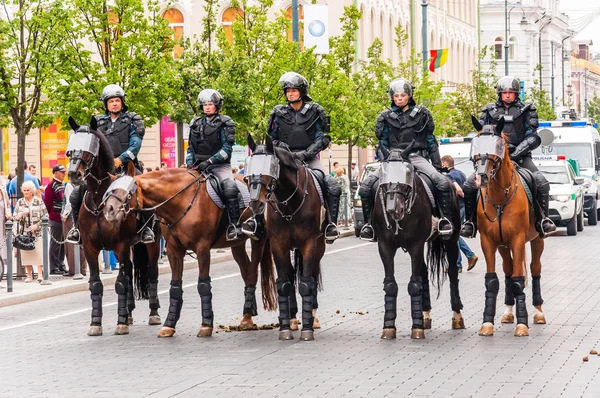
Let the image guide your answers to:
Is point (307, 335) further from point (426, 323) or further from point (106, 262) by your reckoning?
point (106, 262)

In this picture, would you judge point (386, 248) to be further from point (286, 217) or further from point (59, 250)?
point (59, 250)

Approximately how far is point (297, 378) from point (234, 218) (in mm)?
3779

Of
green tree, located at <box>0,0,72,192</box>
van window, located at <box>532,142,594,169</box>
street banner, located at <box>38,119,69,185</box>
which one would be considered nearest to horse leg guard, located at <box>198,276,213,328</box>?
green tree, located at <box>0,0,72,192</box>

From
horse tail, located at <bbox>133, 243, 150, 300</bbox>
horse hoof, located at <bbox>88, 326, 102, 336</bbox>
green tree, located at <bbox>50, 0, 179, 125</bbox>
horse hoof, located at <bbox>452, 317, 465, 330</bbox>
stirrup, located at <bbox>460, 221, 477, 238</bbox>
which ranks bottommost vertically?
horse hoof, located at <bbox>88, 326, 102, 336</bbox>

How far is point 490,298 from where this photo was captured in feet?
43.7

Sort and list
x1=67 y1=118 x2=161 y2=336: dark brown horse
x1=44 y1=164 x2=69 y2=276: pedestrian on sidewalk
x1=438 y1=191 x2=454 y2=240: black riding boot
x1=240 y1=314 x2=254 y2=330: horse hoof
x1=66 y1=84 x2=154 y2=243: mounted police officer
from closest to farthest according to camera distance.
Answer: x1=438 y1=191 x2=454 y2=240: black riding boot → x1=67 y1=118 x2=161 y2=336: dark brown horse → x1=240 y1=314 x2=254 y2=330: horse hoof → x1=66 y1=84 x2=154 y2=243: mounted police officer → x1=44 y1=164 x2=69 y2=276: pedestrian on sidewalk

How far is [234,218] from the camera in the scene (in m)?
14.2

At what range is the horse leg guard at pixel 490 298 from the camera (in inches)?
520

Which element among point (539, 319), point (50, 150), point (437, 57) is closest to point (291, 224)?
point (539, 319)

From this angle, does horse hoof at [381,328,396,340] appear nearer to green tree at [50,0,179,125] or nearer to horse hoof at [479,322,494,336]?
horse hoof at [479,322,494,336]

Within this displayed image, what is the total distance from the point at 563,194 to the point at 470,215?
19.7 metres

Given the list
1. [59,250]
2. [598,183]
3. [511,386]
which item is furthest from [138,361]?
[598,183]

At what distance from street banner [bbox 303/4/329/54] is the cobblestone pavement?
16118 mm

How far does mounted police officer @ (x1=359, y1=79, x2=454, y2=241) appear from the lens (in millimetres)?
13492
